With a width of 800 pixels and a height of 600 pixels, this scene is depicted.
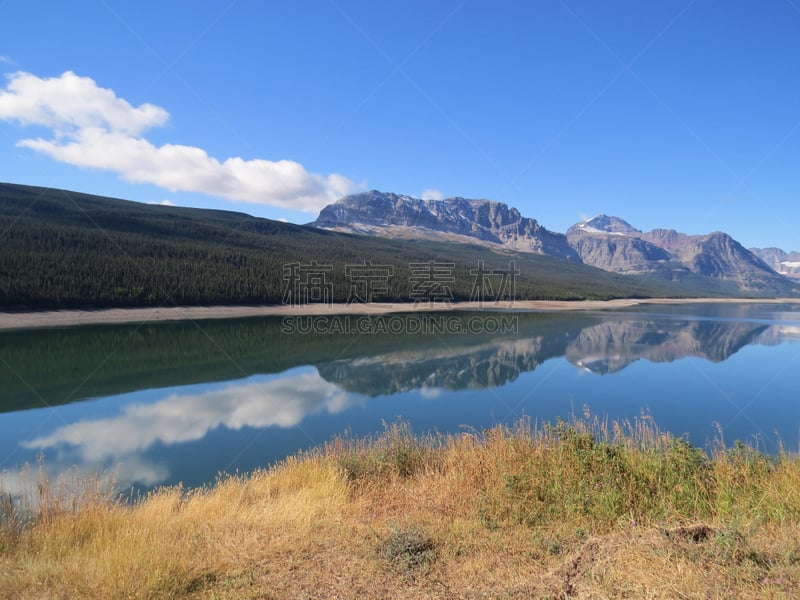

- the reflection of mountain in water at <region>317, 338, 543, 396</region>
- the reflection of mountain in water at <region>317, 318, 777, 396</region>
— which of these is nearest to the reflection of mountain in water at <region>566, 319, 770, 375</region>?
the reflection of mountain in water at <region>317, 318, 777, 396</region>

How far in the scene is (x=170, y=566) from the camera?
3832 millimetres

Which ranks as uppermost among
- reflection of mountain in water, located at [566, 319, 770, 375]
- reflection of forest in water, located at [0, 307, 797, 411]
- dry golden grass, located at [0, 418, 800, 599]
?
dry golden grass, located at [0, 418, 800, 599]

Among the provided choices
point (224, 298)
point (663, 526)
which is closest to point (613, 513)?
point (663, 526)

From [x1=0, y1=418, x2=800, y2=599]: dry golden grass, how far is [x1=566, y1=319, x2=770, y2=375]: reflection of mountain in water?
23.5 metres

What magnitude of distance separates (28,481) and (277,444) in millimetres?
5666

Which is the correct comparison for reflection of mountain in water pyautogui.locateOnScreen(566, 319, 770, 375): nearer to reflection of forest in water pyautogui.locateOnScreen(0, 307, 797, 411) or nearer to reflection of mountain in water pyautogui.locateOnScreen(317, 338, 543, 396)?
reflection of forest in water pyautogui.locateOnScreen(0, 307, 797, 411)

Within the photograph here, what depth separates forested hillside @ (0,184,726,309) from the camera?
5062 cm

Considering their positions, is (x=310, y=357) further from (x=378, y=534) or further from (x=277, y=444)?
(x=378, y=534)

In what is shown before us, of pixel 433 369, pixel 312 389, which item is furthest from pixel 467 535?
pixel 433 369

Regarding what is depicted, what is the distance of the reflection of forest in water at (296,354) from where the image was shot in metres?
23.5

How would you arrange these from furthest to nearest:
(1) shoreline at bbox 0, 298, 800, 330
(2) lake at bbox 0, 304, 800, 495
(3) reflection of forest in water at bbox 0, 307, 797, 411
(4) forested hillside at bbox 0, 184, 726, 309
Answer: (4) forested hillside at bbox 0, 184, 726, 309 < (1) shoreline at bbox 0, 298, 800, 330 < (3) reflection of forest in water at bbox 0, 307, 797, 411 < (2) lake at bbox 0, 304, 800, 495

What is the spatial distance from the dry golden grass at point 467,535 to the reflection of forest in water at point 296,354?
15780mm

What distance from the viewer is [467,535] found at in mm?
4684

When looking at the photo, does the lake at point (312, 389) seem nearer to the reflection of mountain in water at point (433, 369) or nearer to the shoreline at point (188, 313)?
the reflection of mountain in water at point (433, 369)
